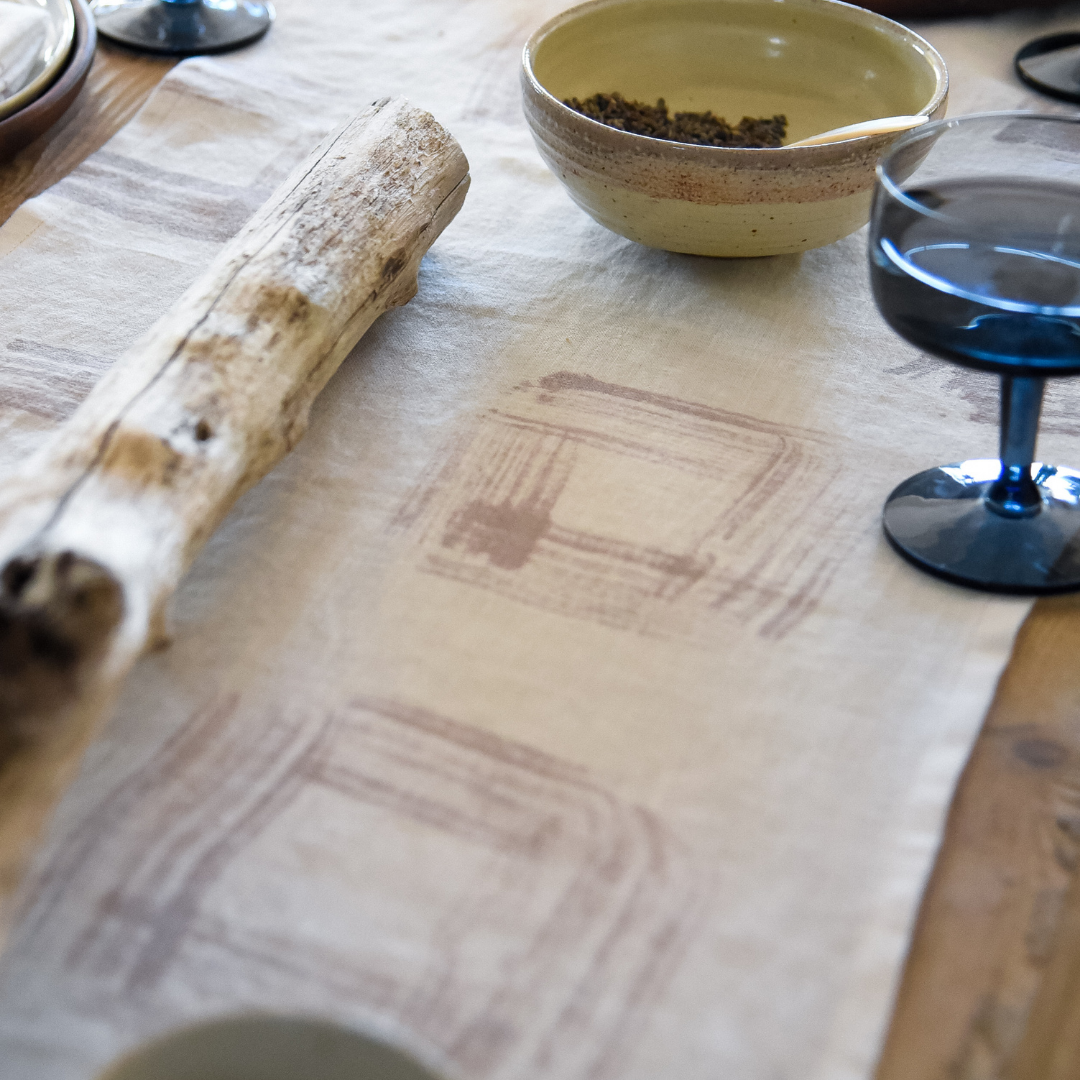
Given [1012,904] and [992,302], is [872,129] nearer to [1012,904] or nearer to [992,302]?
[992,302]

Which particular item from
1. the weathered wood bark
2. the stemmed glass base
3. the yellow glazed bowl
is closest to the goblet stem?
the stemmed glass base

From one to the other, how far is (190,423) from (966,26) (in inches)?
34.0

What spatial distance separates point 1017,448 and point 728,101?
40cm

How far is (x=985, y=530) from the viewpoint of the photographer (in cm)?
53

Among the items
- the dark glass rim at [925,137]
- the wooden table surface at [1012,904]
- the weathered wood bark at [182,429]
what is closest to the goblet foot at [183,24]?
the weathered wood bark at [182,429]

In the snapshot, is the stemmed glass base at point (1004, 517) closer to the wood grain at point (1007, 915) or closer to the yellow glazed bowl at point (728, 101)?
the wood grain at point (1007, 915)

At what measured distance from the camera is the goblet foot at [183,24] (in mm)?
940

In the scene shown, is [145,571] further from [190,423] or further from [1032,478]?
[1032,478]

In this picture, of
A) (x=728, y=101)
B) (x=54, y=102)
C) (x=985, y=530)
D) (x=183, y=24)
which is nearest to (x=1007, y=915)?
(x=985, y=530)

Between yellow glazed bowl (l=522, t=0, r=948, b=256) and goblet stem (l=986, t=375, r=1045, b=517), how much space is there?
20cm

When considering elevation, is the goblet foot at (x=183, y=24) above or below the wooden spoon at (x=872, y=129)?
above

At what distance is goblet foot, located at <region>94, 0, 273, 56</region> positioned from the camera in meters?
0.94

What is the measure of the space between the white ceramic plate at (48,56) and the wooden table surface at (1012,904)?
0.71 meters

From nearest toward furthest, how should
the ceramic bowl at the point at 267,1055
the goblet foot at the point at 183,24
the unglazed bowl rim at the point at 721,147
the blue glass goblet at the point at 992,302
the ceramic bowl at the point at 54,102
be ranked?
1. the ceramic bowl at the point at 267,1055
2. the blue glass goblet at the point at 992,302
3. the unglazed bowl rim at the point at 721,147
4. the ceramic bowl at the point at 54,102
5. the goblet foot at the point at 183,24
